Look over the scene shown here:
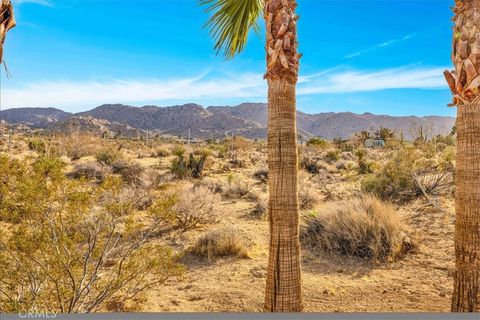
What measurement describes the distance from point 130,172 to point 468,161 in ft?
50.8

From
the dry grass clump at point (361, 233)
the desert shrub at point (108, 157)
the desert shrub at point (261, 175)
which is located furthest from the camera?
the desert shrub at point (108, 157)

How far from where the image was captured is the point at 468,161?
407cm

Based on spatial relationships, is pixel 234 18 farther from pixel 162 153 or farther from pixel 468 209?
pixel 162 153

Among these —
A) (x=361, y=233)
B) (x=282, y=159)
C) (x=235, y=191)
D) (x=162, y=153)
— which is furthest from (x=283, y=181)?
(x=162, y=153)

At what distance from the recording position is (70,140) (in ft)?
91.5

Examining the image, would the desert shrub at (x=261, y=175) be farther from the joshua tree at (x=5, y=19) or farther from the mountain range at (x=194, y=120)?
the mountain range at (x=194, y=120)

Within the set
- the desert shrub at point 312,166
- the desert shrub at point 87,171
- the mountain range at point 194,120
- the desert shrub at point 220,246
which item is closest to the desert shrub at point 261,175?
the desert shrub at point 312,166

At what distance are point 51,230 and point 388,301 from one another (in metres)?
4.91

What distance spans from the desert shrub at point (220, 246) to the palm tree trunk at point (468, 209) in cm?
481

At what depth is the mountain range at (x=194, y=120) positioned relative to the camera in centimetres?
10400

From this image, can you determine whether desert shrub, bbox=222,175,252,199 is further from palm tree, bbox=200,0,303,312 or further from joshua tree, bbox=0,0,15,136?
joshua tree, bbox=0,0,15,136

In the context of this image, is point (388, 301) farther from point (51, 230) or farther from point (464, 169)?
point (51, 230)

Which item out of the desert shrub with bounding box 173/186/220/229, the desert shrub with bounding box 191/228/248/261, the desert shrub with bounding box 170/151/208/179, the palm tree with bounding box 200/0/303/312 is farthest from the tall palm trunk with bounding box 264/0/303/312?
the desert shrub with bounding box 170/151/208/179

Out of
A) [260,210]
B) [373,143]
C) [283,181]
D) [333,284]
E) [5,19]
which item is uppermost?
[5,19]
